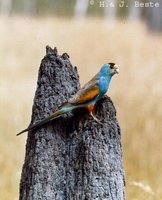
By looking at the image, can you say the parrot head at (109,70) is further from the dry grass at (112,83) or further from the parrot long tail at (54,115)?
the dry grass at (112,83)

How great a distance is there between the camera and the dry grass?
5.57m

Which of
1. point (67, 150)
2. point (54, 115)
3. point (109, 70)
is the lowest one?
point (67, 150)

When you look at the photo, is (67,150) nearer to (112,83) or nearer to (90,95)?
(90,95)

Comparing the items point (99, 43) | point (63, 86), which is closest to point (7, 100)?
point (99, 43)

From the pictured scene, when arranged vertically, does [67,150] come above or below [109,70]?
below

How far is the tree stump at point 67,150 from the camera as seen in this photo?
10.5 ft

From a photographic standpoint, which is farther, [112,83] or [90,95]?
[112,83]

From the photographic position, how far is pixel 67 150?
3.28 m

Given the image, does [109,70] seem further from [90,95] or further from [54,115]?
[54,115]

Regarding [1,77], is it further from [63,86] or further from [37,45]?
[63,86]

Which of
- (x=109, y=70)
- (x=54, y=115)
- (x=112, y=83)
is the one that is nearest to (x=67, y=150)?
(x=54, y=115)

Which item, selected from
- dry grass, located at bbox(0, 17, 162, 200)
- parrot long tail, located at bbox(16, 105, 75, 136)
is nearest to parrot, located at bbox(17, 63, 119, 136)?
parrot long tail, located at bbox(16, 105, 75, 136)

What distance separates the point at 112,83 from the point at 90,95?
305 centimetres

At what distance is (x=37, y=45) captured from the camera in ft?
24.0
